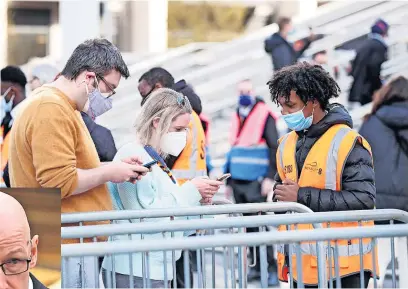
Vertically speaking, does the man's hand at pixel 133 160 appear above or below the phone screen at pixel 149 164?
above

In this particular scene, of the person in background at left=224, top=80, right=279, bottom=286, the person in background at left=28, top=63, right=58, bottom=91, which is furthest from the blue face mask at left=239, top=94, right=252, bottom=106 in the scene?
the person in background at left=28, top=63, right=58, bottom=91

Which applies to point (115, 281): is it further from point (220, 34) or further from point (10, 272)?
point (220, 34)

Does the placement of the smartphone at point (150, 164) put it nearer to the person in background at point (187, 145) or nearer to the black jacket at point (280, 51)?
the person in background at point (187, 145)

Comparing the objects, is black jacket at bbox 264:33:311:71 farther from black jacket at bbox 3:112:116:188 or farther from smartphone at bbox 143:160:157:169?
smartphone at bbox 143:160:157:169

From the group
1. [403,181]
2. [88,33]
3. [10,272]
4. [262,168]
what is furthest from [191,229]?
[262,168]

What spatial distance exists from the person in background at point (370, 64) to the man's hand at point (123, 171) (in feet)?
23.9

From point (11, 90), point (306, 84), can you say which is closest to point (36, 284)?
point (306, 84)

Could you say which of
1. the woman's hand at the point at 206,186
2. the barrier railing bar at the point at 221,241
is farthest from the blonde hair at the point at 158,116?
the barrier railing bar at the point at 221,241

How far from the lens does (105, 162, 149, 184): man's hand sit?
15.7 feet

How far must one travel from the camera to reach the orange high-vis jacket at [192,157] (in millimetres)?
7293

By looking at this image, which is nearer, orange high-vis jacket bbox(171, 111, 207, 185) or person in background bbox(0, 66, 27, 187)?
orange high-vis jacket bbox(171, 111, 207, 185)

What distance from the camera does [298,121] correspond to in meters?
5.22

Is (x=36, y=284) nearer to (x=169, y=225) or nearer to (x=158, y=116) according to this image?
(x=169, y=225)

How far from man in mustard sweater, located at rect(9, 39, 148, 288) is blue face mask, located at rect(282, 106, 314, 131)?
82 centimetres
